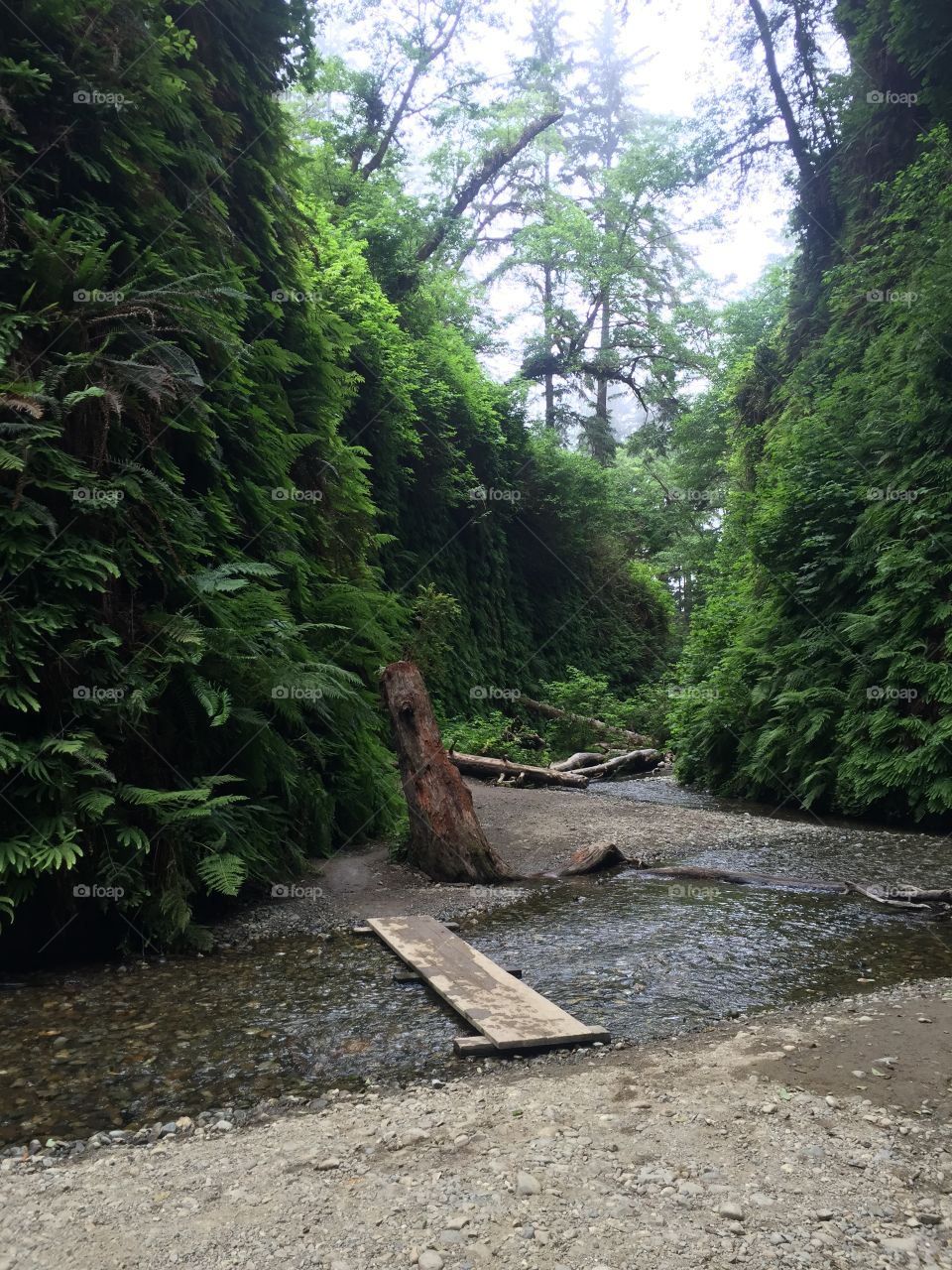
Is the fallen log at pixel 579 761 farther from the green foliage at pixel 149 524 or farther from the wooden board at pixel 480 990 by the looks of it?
the wooden board at pixel 480 990

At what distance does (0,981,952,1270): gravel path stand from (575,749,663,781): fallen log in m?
10.3

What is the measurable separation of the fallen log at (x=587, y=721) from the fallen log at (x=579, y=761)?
1.32 m

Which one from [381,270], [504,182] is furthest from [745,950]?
[504,182]

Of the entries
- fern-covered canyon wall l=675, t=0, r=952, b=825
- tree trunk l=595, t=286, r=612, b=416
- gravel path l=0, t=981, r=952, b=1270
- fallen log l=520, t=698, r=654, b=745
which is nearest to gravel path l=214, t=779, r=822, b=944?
fern-covered canyon wall l=675, t=0, r=952, b=825

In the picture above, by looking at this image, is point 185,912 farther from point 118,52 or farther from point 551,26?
point 551,26

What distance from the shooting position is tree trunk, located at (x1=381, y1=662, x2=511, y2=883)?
6.61m

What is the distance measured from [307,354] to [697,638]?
8.27 m

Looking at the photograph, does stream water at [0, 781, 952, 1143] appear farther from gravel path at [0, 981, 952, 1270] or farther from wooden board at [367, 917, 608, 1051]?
gravel path at [0, 981, 952, 1270]

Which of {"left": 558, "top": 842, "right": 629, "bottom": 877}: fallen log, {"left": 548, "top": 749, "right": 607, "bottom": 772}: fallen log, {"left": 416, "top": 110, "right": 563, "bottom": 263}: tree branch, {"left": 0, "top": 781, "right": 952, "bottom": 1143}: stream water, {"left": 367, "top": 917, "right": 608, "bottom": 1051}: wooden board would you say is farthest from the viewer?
{"left": 416, "top": 110, "right": 563, "bottom": 263}: tree branch

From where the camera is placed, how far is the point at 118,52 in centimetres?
580

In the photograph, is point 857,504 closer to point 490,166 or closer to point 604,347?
point 490,166

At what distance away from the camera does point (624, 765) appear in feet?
47.6

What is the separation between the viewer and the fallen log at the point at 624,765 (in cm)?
1407

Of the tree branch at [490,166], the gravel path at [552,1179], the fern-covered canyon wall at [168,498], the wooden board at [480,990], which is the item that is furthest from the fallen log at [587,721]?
the tree branch at [490,166]
